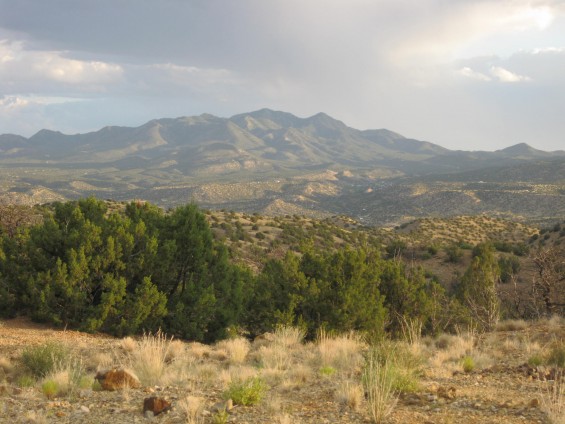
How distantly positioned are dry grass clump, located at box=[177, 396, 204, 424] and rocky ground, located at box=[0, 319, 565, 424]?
0.7 inches

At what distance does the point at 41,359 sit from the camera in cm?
993

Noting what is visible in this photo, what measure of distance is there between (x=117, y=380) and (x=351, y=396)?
3.77 meters

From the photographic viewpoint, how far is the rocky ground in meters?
6.12

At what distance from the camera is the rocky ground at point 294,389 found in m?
6.12

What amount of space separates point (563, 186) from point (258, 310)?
97080 millimetres

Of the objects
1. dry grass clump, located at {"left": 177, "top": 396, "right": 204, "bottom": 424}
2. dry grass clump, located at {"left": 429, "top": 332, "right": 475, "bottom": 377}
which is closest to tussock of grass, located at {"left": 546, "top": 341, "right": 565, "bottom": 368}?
dry grass clump, located at {"left": 429, "top": 332, "right": 475, "bottom": 377}

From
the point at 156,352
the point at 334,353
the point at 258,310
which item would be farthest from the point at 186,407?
the point at 258,310

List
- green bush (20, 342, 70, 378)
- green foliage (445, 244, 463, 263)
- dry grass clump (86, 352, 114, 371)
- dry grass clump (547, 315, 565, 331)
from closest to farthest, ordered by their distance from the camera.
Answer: green bush (20, 342, 70, 378) < dry grass clump (86, 352, 114, 371) < dry grass clump (547, 315, 565, 331) < green foliage (445, 244, 463, 263)

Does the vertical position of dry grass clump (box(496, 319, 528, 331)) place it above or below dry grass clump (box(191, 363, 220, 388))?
below

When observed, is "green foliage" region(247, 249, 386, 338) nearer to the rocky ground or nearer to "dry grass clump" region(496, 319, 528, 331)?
"dry grass clump" region(496, 319, 528, 331)

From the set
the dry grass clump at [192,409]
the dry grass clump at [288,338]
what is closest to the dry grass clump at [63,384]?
the dry grass clump at [192,409]

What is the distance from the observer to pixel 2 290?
1561 cm

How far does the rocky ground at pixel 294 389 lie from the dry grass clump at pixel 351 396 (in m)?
0.01

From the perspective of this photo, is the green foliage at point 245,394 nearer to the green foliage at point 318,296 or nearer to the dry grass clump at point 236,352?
the dry grass clump at point 236,352
